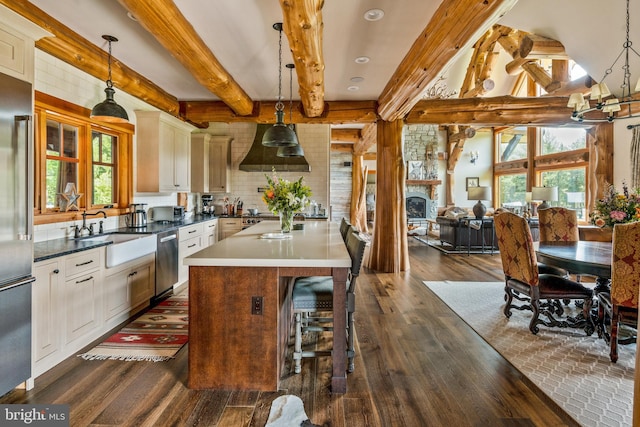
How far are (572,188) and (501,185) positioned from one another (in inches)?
131

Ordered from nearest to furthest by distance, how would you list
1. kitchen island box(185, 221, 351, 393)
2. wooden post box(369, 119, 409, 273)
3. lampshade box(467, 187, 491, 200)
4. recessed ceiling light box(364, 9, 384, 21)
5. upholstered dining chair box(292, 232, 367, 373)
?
kitchen island box(185, 221, 351, 393), upholstered dining chair box(292, 232, 367, 373), recessed ceiling light box(364, 9, 384, 21), wooden post box(369, 119, 409, 273), lampshade box(467, 187, 491, 200)

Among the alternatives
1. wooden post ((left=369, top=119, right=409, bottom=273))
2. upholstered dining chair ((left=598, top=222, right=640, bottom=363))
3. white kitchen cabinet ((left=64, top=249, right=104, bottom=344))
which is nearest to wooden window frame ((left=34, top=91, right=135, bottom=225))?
white kitchen cabinet ((left=64, top=249, right=104, bottom=344))

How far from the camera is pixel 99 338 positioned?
9.93 feet

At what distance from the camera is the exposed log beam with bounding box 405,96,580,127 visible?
18.7ft

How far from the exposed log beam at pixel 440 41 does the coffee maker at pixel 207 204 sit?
3.97 metres

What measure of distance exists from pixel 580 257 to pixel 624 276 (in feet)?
1.20

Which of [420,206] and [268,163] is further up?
[268,163]

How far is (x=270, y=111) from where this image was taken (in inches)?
216

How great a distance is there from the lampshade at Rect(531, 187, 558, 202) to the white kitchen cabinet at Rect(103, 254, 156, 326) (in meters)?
7.58

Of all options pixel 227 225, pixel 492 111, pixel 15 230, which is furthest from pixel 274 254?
pixel 492 111

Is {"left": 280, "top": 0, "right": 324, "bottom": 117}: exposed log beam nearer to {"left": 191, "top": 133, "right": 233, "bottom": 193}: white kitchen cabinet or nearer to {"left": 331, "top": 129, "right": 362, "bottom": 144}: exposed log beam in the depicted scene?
{"left": 191, "top": 133, "right": 233, "bottom": 193}: white kitchen cabinet

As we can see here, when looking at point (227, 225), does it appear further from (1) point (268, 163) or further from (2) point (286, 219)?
(2) point (286, 219)

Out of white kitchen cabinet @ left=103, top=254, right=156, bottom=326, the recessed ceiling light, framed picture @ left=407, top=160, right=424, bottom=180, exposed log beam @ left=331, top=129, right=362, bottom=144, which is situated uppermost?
exposed log beam @ left=331, top=129, right=362, bottom=144

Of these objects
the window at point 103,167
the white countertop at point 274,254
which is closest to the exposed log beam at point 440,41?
the white countertop at point 274,254
